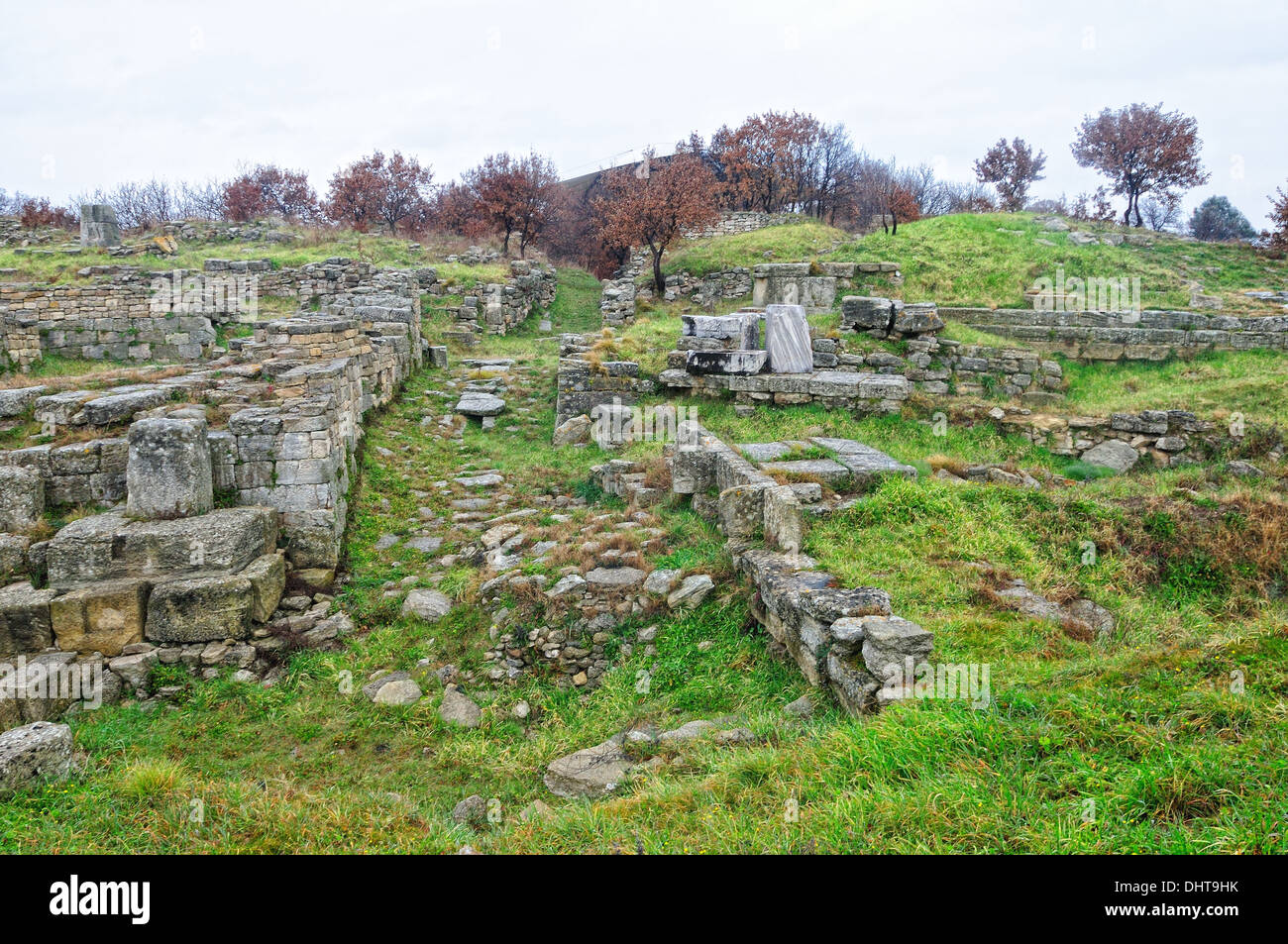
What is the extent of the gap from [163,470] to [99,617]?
4.30ft

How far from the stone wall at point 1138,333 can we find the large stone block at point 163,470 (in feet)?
44.3

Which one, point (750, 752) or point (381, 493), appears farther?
point (381, 493)

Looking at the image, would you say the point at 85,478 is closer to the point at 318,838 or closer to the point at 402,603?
the point at 402,603

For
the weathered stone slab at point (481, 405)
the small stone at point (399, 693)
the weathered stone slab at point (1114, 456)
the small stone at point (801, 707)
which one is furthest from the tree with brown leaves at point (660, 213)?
the small stone at point (801, 707)

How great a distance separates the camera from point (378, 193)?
91.8 ft

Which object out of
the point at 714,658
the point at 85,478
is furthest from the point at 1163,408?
the point at 85,478

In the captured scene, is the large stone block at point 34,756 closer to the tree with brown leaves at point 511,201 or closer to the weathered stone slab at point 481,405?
the weathered stone slab at point 481,405

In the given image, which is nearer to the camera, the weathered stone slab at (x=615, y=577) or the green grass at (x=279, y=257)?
the weathered stone slab at (x=615, y=577)

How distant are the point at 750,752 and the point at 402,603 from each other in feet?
12.8

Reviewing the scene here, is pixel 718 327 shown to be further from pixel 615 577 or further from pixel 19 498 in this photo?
pixel 19 498

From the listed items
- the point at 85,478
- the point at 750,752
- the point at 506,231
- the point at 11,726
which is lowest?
the point at 11,726

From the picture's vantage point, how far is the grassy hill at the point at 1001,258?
52.7ft

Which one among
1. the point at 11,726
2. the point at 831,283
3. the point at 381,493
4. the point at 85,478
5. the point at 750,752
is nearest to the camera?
the point at 750,752

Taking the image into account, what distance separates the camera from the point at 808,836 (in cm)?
273
